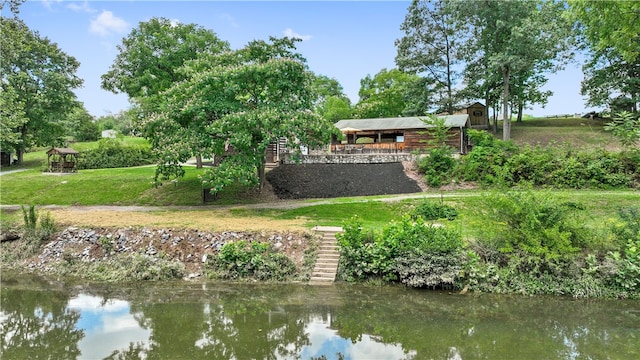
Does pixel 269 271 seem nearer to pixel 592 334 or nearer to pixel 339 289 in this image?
pixel 339 289

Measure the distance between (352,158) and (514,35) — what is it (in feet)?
55.9

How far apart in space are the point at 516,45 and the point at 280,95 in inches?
907

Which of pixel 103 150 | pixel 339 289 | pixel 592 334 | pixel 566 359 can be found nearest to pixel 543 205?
pixel 592 334

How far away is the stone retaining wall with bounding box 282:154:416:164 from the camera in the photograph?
93.4ft

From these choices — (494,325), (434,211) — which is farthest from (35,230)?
(494,325)

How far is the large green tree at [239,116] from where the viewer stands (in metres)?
18.0

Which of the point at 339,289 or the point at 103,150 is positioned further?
the point at 103,150

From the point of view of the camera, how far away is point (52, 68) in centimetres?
3481

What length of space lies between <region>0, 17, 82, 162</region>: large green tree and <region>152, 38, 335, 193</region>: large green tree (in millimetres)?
19390

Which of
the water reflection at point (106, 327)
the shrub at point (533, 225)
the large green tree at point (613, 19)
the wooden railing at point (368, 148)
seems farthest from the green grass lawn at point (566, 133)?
the water reflection at point (106, 327)

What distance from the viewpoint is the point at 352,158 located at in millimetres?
28703

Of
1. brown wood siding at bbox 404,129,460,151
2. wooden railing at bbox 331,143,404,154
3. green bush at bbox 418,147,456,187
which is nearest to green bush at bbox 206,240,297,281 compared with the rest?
green bush at bbox 418,147,456,187

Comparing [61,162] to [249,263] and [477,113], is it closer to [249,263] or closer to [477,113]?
[249,263]

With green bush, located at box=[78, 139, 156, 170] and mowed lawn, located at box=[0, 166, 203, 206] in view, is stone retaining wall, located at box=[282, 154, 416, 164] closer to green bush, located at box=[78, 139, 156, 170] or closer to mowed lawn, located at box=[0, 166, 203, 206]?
mowed lawn, located at box=[0, 166, 203, 206]
